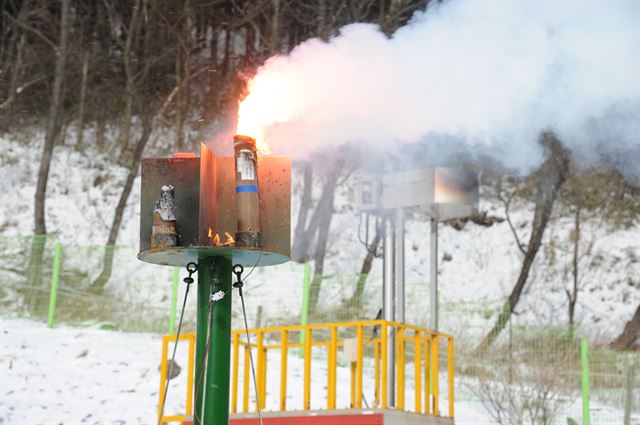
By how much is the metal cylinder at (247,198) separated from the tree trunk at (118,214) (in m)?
14.5

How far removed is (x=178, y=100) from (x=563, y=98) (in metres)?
20.8

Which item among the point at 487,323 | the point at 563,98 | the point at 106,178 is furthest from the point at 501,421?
the point at 106,178

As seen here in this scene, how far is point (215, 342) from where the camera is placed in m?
7.57

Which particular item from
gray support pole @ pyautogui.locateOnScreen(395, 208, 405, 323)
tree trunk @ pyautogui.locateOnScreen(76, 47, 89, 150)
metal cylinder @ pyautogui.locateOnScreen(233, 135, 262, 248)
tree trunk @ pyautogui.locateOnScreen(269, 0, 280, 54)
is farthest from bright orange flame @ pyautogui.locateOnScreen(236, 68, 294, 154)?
tree trunk @ pyautogui.locateOnScreen(76, 47, 89, 150)

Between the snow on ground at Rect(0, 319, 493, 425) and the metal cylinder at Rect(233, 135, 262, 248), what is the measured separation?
32.6 feet

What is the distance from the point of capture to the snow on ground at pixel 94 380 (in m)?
16.7

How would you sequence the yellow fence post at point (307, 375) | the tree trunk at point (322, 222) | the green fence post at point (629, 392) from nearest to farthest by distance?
the yellow fence post at point (307, 375) < the green fence post at point (629, 392) < the tree trunk at point (322, 222)

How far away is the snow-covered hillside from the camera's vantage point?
2708 centimetres

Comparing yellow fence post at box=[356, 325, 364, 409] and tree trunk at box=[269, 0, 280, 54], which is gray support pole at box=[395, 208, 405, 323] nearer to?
yellow fence post at box=[356, 325, 364, 409]

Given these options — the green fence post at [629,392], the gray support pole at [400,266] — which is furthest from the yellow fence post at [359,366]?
the green fence post at [629,392]

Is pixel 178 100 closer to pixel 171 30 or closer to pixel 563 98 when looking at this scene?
pixel 171 30

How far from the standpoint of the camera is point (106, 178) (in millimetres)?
30859

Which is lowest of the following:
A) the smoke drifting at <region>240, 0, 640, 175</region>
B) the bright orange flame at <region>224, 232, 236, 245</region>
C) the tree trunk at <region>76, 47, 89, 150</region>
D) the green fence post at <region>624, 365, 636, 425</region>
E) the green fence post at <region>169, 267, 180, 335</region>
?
the green fence post at <region>624, 365, 636, 425</region>

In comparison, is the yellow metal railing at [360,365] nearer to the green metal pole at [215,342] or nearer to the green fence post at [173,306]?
the green metal pole at [215,342]
